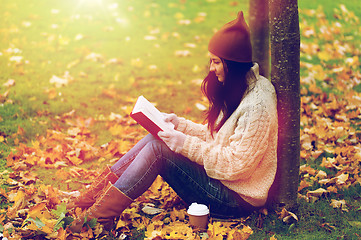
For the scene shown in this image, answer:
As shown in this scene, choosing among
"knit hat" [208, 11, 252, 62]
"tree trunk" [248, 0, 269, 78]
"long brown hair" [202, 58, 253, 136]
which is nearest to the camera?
"knit hat" [208, 11, 252, 62]

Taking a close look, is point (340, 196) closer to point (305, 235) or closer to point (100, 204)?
point (305, 235)

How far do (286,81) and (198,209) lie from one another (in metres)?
0.97

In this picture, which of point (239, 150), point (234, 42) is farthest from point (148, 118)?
point (234, 42)

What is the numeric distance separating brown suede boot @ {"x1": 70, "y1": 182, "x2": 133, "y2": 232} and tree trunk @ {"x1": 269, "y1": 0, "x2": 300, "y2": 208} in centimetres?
103

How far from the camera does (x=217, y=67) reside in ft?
8.80

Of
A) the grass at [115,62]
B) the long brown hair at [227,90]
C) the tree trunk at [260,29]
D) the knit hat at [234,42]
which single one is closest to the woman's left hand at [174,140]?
the long brown hair at [227,90]

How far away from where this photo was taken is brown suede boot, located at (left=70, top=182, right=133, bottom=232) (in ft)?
8.82

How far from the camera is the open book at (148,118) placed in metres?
2.65

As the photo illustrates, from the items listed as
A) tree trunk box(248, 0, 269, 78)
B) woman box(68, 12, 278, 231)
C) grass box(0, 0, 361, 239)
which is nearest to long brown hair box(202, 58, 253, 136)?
woman box(68, 12, 278, 231)

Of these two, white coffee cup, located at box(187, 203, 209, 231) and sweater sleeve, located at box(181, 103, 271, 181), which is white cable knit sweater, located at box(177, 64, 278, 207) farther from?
white coffee cup, located at box(187, 203, 209, 231)

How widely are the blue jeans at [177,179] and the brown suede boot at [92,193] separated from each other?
0.26m

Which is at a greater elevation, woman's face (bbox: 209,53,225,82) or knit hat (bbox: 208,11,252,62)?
knit hat (bbox: 208,11,252,62)

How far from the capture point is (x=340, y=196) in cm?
315

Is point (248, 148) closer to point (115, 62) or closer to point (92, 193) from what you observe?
point (92, 193)
